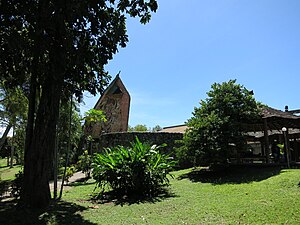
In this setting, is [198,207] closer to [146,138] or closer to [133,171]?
[133,171]

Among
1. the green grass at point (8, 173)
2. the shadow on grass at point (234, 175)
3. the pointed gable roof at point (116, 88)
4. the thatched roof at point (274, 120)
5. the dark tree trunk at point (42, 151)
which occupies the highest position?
the pointed gable roof at point (116, 88)

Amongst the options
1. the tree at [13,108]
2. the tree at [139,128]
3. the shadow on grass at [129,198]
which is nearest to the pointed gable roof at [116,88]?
the tree at [13,108]

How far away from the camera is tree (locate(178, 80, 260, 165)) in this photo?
1162 centimetres

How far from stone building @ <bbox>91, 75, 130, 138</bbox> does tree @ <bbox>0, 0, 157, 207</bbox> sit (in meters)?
11.6

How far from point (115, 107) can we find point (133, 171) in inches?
453

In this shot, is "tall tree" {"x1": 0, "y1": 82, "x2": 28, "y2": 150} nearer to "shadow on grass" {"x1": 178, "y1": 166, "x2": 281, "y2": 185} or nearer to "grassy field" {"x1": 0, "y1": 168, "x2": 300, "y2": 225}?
"grassy field" {"x1": 0, "y1": 168, "x2": 300, "y2": 225}

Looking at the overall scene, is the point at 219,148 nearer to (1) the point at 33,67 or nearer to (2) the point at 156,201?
(2) the point at 156,201

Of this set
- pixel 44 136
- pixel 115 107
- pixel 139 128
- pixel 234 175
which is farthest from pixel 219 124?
pixel 139 128

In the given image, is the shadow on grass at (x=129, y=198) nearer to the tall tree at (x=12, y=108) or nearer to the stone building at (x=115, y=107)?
the tall tree at (x=12, y=108)

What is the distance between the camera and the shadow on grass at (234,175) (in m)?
10.2

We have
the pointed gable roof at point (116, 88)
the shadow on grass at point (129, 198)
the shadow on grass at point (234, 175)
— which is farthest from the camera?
the pointed gable roof at point (116, 88)

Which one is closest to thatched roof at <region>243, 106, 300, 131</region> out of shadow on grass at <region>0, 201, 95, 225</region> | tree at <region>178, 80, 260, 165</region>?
tree at <region>178, 80, 260, 165</region>

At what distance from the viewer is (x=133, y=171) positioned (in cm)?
867

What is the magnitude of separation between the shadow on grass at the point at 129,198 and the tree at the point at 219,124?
3.19 meters
